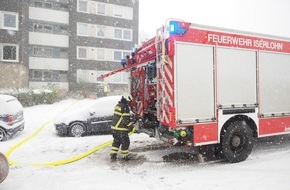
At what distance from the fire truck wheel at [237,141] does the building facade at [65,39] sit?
24486 millimetres

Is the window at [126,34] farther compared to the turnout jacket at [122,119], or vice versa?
the window at [126,34]

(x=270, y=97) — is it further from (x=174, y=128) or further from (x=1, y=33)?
(x=1, y=33)

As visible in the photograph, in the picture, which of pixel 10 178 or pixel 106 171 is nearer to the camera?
pixel 10 178

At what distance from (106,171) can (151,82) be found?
8.24 feet

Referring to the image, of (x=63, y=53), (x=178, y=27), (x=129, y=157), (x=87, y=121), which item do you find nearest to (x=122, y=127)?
(x=129, y=157)

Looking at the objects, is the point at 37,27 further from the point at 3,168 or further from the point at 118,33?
the point at 3,168

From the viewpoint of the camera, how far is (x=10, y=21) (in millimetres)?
26922

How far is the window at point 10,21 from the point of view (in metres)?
26.7

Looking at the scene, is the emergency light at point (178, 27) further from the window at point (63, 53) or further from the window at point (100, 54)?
the window at point (100, 54)

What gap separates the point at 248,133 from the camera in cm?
696

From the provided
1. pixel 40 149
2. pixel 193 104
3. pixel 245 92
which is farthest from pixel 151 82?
pixel 40 149

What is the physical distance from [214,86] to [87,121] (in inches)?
220

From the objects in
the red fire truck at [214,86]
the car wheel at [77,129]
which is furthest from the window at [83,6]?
the red fire truck at [214,86]

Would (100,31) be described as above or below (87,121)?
above
